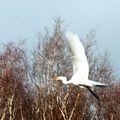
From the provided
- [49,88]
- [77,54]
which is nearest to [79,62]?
[77,54]

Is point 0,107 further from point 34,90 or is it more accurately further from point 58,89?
point 34,90

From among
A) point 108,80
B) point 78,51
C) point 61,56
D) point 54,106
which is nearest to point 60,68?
point 61,56

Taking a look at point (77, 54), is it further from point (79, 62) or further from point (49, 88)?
point (49, 88)

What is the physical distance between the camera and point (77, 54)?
16.0 metres

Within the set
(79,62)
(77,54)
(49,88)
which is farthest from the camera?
(49,88)

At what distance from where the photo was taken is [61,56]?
32750 mm

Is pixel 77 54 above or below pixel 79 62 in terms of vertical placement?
above

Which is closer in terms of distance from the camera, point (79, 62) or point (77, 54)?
point (77, 54)

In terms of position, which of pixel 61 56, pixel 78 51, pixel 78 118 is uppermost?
pixel 61 56

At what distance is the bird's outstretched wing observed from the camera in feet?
50.4

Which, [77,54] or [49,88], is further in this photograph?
[49,88]

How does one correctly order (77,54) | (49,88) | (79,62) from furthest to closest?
(49,88) → (79,62) → (77,54)

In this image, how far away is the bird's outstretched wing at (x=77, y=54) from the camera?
50.4ft

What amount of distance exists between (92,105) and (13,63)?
16.0ft
